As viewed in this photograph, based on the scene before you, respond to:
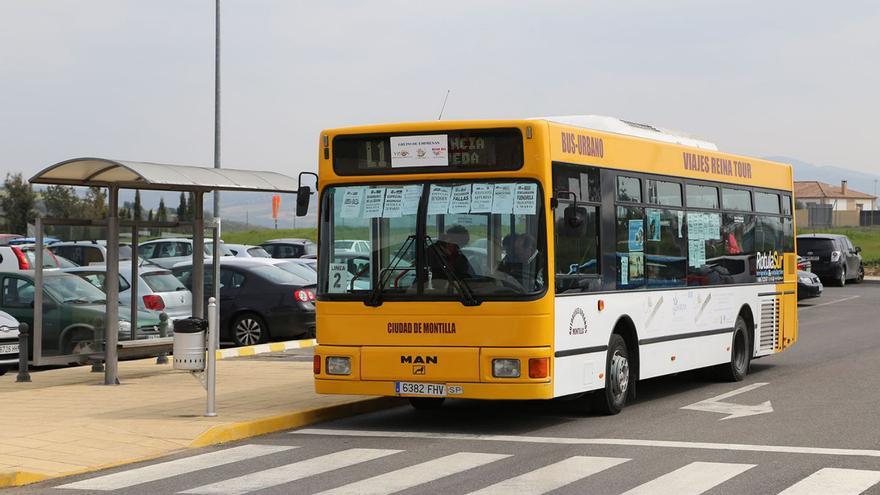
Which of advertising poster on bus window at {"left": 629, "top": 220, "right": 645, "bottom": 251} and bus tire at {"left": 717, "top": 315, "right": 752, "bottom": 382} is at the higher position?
advertising poster on bus window at {"left": 629, "top": 220, "right": 645, "bottom": 251}

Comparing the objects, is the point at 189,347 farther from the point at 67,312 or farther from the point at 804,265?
the point at 804,265

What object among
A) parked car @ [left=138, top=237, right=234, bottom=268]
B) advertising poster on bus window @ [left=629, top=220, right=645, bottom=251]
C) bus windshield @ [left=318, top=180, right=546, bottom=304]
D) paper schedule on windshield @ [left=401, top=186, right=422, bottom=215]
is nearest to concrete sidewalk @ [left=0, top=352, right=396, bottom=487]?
bus windshield @ [left=318, top=180, right=546, bottom=304]

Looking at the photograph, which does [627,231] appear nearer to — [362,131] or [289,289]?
[362,131]

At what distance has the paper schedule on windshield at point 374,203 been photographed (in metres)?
12.6

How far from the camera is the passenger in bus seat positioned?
40.0ft

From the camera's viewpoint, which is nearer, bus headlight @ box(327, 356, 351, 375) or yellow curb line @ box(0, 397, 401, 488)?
yellow curb line @ box(0, 397, 401, 488)

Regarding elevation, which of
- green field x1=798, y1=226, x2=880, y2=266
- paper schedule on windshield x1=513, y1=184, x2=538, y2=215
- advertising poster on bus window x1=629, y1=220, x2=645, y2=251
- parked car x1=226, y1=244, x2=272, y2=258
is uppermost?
green field x1=798, y1=226, x2=880, y2=266

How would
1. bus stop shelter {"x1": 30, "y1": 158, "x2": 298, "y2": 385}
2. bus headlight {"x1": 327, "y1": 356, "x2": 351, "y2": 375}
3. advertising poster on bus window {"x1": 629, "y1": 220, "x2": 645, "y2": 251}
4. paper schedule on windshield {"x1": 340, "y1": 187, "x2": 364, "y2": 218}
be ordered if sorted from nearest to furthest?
bus headlight {"x1": 327, "y1": 356, "x2": 351, "y2": 375}, paper schedule on windshield {"x1": 340, "y1": 187, "x2": 364, "y2": 218}, advertising poster on bus window {"x1": 629, "y1": 220, "x2": 645, "y2": 251}, bus stop shelter {"x1": 30, "y1": 158, "x2": 298, "y2": 385}

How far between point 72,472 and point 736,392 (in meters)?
8.28

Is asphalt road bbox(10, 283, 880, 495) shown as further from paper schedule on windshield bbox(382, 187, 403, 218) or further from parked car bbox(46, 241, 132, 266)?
parked car bbox(46, 241, 132, 266)

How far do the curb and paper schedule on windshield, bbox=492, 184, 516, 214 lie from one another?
8058 mm

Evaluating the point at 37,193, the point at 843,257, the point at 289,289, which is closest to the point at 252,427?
the point at 289,289

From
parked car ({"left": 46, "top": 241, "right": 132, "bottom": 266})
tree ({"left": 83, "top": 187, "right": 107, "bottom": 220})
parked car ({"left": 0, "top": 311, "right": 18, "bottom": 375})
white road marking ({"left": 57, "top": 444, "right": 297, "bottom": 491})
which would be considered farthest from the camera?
tree ({"left": 83, "top": 187, "right": 107, "bottom": 220})

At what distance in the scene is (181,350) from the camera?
13391mm
